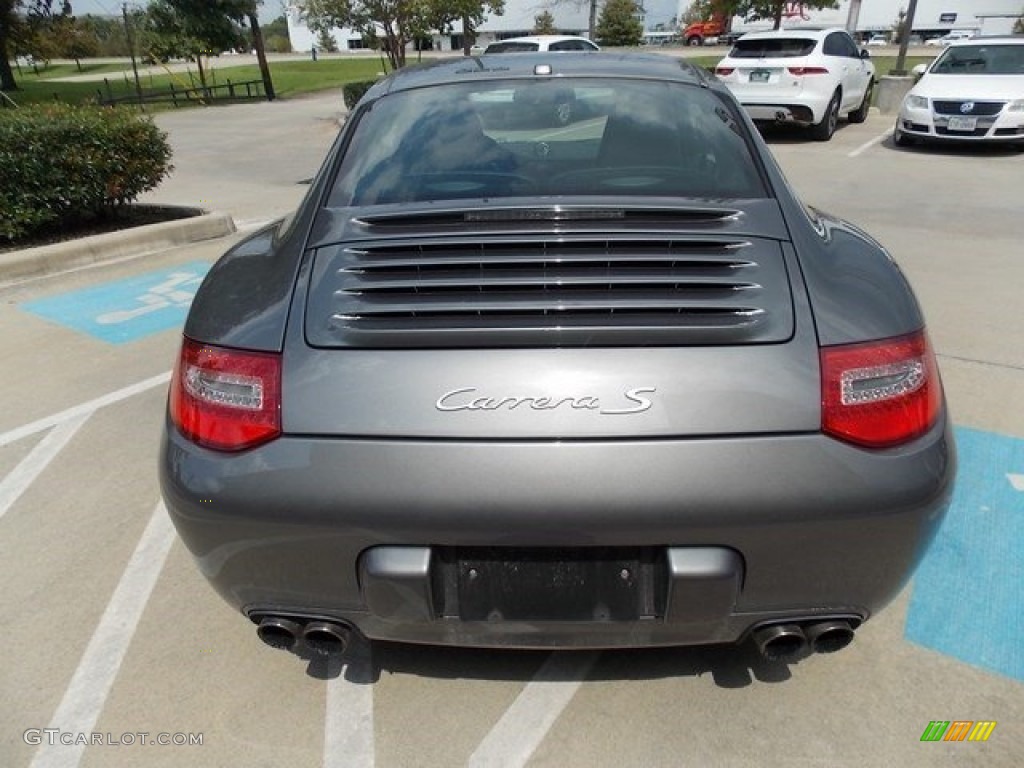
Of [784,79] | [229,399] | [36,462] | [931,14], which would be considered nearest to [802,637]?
[229,399]

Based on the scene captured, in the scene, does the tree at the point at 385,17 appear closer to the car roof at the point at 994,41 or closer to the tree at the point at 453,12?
the tree at the point at 453,12

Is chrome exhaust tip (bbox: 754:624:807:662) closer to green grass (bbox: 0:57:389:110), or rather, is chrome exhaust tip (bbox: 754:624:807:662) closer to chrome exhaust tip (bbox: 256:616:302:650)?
chrome exhaust tip (bbox: 256:616:302:650)

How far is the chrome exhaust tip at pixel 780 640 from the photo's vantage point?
1705 mm

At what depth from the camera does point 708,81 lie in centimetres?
275

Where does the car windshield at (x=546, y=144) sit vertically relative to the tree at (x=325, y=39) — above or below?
below

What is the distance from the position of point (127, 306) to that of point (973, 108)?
11.4 meters

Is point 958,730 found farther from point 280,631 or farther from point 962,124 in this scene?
point 962,124

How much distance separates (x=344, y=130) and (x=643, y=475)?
1.79 m

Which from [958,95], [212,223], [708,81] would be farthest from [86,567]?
[958,95]

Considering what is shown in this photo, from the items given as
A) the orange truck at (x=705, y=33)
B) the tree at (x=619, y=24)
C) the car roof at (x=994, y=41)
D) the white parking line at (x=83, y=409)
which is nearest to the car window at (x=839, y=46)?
the car roof at (x=994, y=41)

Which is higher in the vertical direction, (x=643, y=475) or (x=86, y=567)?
(x=643, y=475)

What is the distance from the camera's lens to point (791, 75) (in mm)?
11656

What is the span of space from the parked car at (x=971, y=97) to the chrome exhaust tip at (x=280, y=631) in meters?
12.2

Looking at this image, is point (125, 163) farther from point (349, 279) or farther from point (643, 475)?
point (643, 475)
